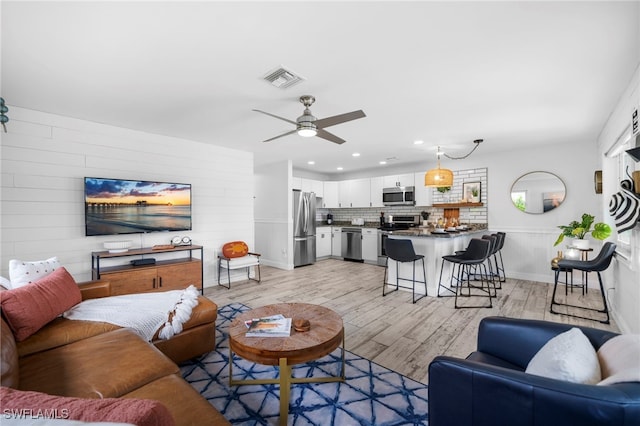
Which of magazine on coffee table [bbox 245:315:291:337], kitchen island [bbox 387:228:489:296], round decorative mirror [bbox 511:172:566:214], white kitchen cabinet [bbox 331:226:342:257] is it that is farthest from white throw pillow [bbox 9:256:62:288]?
round decorative mirror [bbox 511:172:566:214]

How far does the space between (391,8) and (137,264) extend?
12.9 ft

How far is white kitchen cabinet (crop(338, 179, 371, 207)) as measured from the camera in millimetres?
7355

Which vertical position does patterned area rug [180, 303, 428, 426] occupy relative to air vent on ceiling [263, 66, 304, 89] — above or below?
below

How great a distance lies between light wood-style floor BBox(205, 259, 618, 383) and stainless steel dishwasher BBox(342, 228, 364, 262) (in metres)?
1.25

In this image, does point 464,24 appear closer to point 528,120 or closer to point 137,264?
point 528,120

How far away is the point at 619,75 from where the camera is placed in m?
2.41

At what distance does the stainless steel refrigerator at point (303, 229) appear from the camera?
6305mm

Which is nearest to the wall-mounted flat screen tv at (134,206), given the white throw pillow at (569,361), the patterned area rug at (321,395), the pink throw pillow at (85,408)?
the patterned area rug at (321,395)

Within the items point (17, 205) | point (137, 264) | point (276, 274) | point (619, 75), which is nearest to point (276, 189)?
point (276, 274)

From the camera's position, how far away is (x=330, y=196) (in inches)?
312

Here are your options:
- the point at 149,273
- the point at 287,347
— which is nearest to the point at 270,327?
the point at 287,347

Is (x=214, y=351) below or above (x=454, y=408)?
below

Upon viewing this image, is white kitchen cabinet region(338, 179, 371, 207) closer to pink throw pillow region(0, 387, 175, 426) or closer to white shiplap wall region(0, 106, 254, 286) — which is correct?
white shiplap wall region(0, 106, 254, 286)

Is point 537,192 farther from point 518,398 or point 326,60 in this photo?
point 518,398
